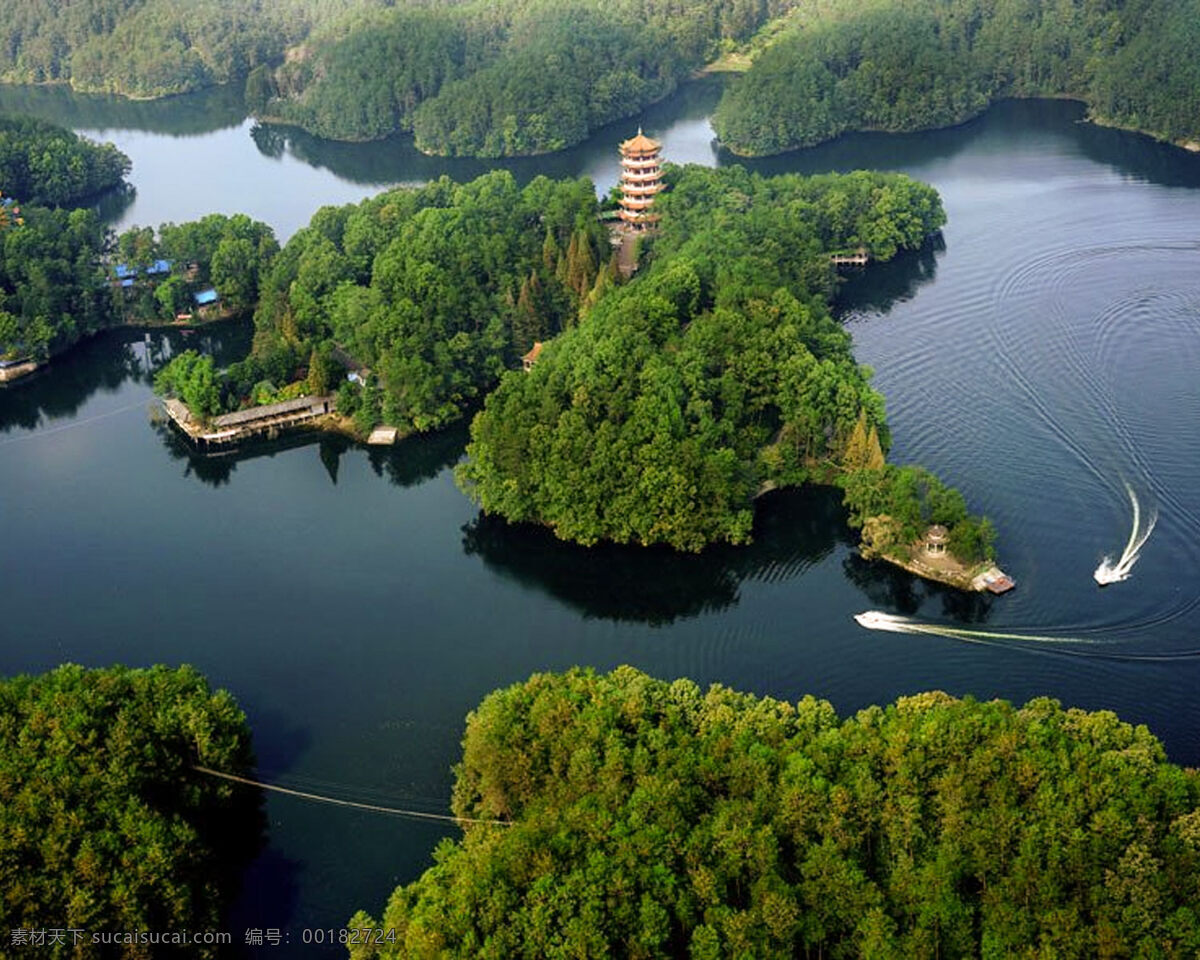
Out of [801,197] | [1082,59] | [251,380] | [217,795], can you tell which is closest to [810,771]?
[217,795]

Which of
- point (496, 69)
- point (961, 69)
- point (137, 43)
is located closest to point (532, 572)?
point (496, 69)

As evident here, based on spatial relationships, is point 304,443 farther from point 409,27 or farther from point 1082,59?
point 1082,59

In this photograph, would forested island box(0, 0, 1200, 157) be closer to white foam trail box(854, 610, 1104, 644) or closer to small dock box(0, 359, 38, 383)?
small dock box(0, 359, 38, 383)

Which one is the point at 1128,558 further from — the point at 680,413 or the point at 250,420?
the point at 250,420

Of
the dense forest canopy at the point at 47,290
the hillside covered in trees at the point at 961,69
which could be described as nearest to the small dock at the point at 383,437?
the dense forest canopy at the point at 47,290

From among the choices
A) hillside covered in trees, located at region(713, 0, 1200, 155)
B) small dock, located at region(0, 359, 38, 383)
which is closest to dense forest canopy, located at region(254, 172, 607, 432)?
small dock, located at region(0, 359, 38, 383)

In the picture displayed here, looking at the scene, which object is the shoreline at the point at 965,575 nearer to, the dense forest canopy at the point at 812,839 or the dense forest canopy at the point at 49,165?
the dense forest canopy at the point at 812,839
